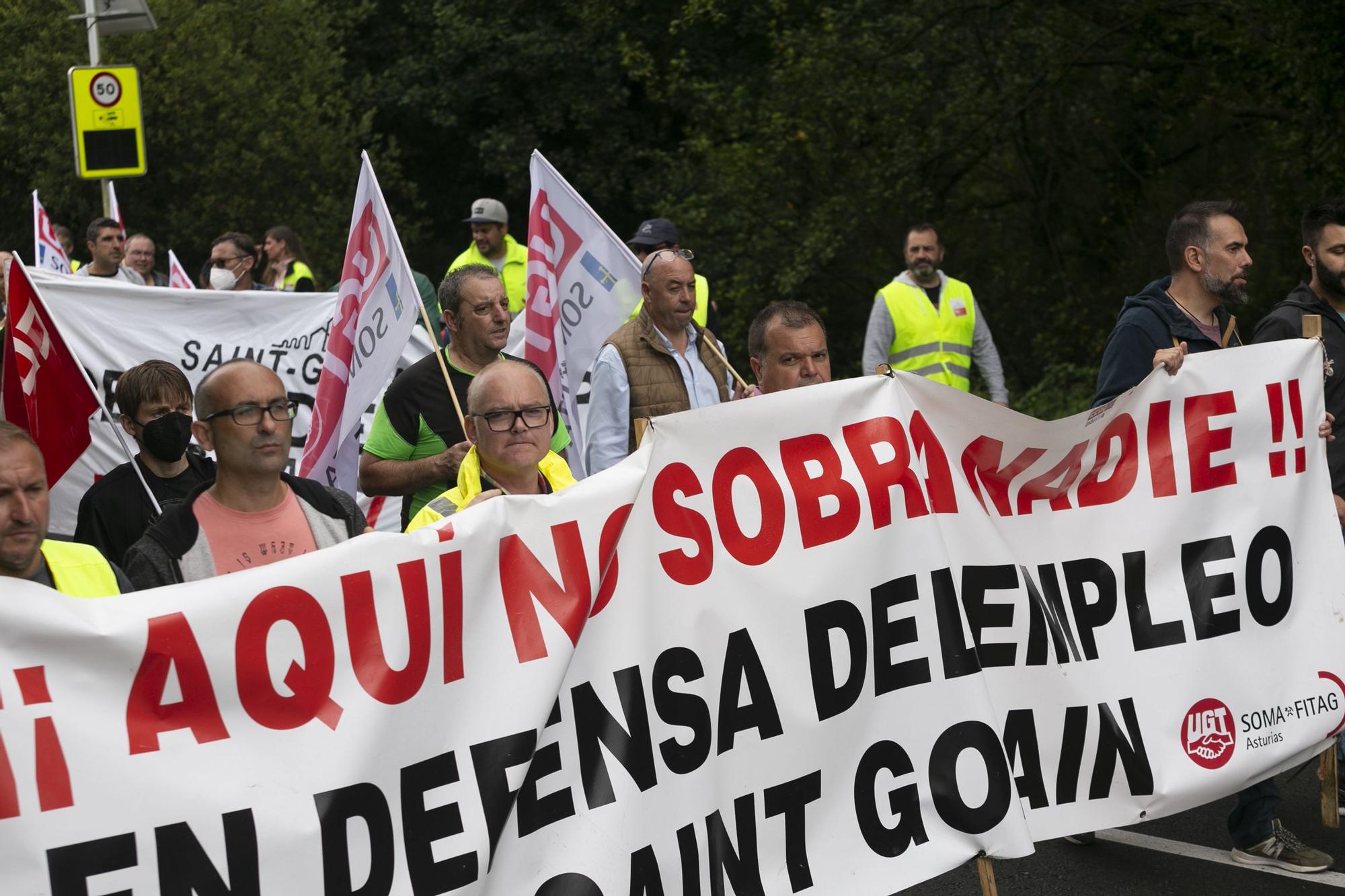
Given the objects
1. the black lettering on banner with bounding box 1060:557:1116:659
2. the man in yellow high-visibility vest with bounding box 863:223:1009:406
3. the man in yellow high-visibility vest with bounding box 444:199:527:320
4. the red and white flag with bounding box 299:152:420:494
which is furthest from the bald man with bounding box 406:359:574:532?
the man in yellow high-visibility vest with bounding box 444:199:527:320

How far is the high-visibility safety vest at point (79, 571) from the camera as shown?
11.2 ft

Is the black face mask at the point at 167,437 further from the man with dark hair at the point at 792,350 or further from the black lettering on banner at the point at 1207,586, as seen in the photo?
the black lettering on banner at the point at 1207,586

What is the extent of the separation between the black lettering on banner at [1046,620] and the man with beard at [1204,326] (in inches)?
37.5

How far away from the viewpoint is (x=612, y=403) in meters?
5.89

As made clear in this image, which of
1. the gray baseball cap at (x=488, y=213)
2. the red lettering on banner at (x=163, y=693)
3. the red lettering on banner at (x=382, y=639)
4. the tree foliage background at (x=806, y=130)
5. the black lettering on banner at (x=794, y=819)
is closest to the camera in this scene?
the red lettering on banner at (x=163, y=693)

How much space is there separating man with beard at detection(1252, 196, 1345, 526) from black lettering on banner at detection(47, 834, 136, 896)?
154 inches

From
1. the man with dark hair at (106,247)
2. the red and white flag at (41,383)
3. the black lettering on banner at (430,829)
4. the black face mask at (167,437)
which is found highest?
the man with dark hair at (106,247)

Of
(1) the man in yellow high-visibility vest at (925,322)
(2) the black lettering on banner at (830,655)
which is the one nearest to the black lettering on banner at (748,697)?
(2) the black lettering on banner at (830,655)

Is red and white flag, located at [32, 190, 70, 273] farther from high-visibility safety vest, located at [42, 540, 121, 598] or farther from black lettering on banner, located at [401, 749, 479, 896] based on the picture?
black lettering on banner, located at [401, 749, 479, 896]

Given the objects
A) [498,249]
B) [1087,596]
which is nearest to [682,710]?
[1087,596]

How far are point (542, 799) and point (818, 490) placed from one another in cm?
107

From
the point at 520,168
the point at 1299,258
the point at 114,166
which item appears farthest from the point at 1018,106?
the point at 520,168

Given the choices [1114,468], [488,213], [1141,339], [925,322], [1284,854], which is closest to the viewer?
[1114,468]

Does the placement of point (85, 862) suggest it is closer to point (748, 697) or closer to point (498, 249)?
point (748, 697)
